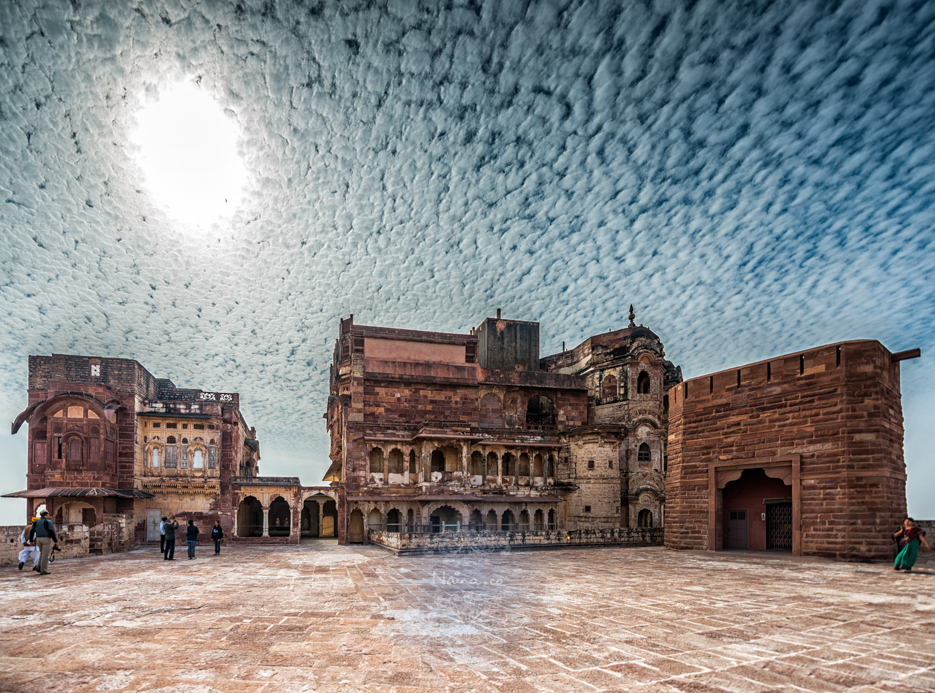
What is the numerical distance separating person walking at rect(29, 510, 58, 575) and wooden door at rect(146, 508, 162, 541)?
15140 mm

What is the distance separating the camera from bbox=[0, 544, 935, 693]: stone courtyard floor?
4512mm

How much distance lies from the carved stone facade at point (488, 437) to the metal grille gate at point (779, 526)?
14.0m

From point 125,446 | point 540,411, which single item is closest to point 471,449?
point 540,411

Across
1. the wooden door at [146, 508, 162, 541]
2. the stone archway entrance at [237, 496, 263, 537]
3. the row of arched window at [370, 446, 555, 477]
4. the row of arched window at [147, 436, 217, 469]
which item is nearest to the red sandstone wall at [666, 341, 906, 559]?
the row of arched window at [370, 446, 555, 477]

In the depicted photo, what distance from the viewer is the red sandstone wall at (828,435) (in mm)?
12422

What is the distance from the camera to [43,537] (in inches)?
508

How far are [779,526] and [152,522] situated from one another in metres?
26.9

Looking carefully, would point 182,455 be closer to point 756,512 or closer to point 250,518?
point 250,518

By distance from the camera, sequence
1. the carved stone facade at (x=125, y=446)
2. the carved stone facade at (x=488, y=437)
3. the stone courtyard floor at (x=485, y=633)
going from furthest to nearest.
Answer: the carved stone facade at (x=488, y=437) → the carved stone facade at (x=125, y=446) → the stone courtyard floor at (x=485, y=633)

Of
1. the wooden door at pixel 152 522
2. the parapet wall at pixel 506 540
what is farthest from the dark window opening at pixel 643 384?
the wooden door at pixel 152 522

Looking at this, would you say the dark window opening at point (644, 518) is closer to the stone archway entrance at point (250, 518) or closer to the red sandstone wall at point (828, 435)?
the red sandstone wall at point (828, 435)

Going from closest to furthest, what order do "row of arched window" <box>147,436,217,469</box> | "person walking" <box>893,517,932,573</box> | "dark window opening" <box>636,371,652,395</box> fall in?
1. "person walking" <box>893,517,932,573</box>
2. "row of arched window" <box>147,436,217,469</box>
3. "dark window opening" <box>636,371,652,395</box>

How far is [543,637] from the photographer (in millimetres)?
5809

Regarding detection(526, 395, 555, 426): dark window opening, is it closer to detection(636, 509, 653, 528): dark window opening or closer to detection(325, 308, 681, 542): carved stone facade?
detection(325, 308, 681, 542): carved stone facade
